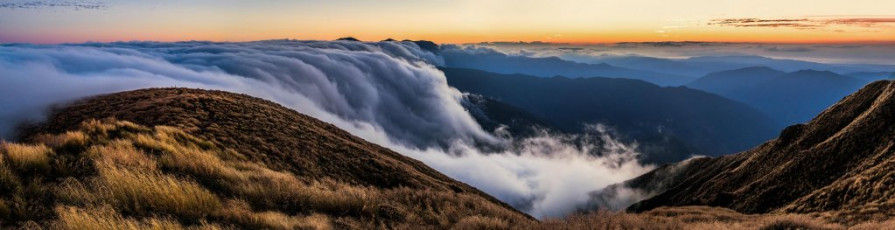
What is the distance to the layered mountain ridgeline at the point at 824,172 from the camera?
1135 inches

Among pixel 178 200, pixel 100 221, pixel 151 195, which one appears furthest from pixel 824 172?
pixel 100 221

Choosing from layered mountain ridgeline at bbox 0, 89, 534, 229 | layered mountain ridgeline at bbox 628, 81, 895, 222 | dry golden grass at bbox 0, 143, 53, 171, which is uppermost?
dry golden grass at bbox 0, 143, 53, 171

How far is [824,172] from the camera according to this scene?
135 feet

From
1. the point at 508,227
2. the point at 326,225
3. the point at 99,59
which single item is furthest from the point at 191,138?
the point at 99,59

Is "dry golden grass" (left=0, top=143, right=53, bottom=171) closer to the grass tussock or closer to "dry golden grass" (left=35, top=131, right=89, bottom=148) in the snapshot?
the grass tussock

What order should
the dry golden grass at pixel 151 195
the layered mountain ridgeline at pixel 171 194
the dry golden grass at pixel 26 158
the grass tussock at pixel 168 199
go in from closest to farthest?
the grass tussock at pixel 168 199
the layered mountain ridgeline at pixel 171 194
the dry golden grass at pixel 151 195
the dry golden grass at pixel 26 158

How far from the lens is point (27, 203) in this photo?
6.89m

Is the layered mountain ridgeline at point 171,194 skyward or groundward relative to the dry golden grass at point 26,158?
groundward

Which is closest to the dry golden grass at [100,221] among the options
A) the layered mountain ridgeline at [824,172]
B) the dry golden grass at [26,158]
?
the dry golden grass at [26,158]

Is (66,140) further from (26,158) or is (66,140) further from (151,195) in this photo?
(151,195)

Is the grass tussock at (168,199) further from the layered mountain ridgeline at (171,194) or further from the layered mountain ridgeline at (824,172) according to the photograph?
the layered mountain ridgeline at (824,172)

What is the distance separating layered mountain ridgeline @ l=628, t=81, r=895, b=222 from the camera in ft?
94.6

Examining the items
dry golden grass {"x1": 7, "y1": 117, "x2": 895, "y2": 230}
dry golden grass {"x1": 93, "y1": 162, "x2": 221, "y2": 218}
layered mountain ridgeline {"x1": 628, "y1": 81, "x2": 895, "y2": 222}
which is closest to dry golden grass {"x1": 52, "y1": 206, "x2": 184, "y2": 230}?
dry golden grass {"x1": 7, "y1": 117, "x2": 895, "y2": 230}

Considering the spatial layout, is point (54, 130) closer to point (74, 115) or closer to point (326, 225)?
point (74, 115)
